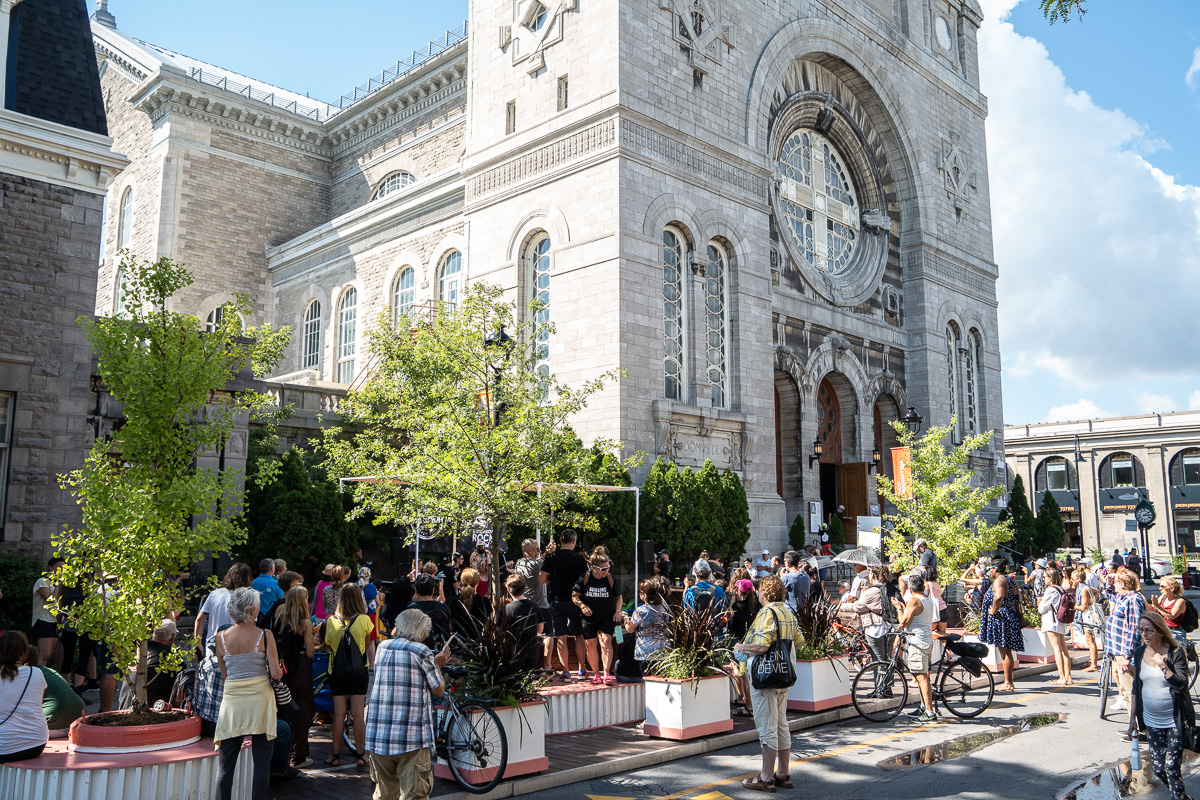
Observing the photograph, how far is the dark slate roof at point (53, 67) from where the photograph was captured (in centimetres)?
1515

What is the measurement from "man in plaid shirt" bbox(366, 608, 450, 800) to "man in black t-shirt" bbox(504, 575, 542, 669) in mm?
1705

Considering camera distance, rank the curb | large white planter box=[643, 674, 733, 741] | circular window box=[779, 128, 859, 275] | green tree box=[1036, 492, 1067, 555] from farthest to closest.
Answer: green tree box=[1036, 492, 1067, 555] → circular window box=[779, 128, 859, 275] → large white planter box=[643, 674, 733, 741] → the curb

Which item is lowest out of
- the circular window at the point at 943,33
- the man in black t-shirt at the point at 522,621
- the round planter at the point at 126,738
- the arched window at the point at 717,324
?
the round planter at the point at 126,738

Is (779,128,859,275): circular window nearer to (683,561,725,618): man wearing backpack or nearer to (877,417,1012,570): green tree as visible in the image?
(877,417,1012,570): green tree

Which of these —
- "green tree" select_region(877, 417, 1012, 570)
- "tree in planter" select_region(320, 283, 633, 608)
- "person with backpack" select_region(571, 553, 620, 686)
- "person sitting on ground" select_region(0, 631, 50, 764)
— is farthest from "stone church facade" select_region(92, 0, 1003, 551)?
"person sitting on ground" select_region(0, 631, 50, 764)

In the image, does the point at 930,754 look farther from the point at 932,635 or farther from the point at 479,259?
the point at 479,259

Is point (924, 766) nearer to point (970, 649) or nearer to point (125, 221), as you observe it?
point (970, 649)

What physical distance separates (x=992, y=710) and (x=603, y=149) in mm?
15152

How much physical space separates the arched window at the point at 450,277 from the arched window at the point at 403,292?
4.63ft

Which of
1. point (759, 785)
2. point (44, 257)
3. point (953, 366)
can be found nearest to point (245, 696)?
point (759, 785)

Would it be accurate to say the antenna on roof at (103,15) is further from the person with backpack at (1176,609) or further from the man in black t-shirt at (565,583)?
the person with backpack at (1176,609)

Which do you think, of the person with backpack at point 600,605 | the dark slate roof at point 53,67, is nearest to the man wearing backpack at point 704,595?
the person with backpack at point 600,605

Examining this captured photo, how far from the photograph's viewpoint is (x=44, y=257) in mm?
15016

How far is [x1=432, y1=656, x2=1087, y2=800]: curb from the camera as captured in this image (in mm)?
8016
